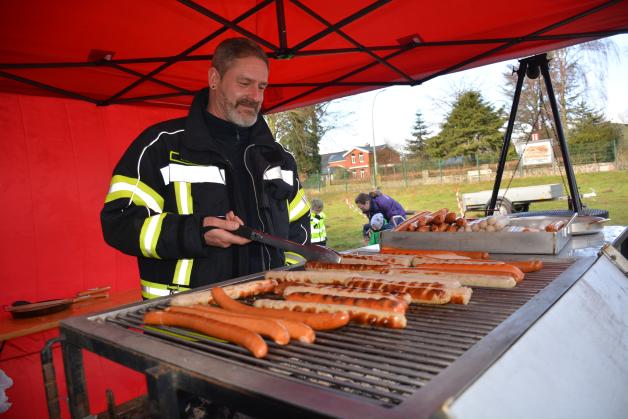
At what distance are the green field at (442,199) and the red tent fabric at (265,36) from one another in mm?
11888

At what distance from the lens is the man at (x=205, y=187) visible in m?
2.56

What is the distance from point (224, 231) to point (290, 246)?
41 cm

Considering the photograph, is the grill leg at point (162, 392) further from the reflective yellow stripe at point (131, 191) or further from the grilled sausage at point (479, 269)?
the reflective yellow stripe at point (131, 191)

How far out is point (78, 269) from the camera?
17.0 ft

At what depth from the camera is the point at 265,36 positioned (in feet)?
14.2

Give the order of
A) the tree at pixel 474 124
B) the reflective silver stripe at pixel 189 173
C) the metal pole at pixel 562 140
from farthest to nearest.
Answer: the tree at pixel 474 124
the metal pole at pixel 562 140
the reflective silver stripe at pixel 189 173

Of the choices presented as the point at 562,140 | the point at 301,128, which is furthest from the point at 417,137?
the point at 562,140

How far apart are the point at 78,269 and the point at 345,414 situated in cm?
524

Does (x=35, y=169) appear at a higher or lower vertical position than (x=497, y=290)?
higher

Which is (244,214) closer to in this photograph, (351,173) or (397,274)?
(397,274)

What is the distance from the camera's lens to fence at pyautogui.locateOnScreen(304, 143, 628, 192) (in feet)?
80.4

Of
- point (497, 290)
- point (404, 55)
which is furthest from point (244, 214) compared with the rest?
point (404, 55)

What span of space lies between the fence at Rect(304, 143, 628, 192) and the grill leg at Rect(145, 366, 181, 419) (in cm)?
2772

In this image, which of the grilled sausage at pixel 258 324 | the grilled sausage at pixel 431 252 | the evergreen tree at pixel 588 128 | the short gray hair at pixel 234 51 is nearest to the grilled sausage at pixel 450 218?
the grilled sausage at pixel 431 252
